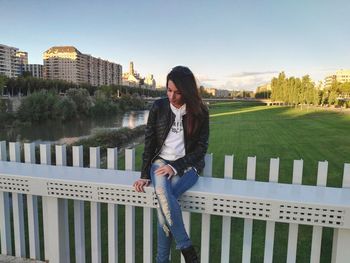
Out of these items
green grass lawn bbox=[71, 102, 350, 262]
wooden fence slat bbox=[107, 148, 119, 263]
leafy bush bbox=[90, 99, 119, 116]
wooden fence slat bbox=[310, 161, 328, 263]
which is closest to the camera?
wooden fence slat bbox=[310, 161, 328, 263]

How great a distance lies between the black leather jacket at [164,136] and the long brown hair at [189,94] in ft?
0.13

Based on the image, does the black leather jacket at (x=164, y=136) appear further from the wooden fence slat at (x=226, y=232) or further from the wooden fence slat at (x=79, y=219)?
the wooden fence slat at (x=79, y=219)

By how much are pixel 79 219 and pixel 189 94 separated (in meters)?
1.55

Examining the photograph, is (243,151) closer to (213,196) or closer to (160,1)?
(213,196)

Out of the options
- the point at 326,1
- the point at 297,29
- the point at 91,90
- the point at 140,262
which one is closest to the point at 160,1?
the point at 326,1

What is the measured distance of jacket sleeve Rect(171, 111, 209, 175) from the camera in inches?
88.4

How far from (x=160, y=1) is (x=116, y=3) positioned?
23.6 feet

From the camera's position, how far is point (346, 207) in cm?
188

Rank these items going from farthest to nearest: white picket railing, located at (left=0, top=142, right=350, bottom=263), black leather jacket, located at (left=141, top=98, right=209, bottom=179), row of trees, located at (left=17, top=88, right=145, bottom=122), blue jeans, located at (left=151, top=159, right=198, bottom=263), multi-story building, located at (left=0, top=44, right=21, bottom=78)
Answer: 1. multi-story building, located at (left=0, top=44, right=21, bottom=78)
2. row of trees, located at (left=17, top=88, right=145, bottom=122)
3. black leather jacket, located at (left=141, top=98, right=209, bottom=179)
4. blue jeans, located at (left=151, top=159, right=198, bottom=263)
5. white picket railing, located at (left=0, top=142, right=350, bottom=263)

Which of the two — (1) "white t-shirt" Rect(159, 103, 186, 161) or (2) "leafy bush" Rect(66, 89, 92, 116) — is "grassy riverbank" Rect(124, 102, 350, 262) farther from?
(2) "leafy bush" Rect(66, 89, 92, 116)

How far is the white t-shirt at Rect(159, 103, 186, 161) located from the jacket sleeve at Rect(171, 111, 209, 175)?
91mm

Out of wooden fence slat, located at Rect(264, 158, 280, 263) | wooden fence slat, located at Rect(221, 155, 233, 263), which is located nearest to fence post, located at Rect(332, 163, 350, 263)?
wooden fence slat, located at Rect(264, 158, 280, 263)

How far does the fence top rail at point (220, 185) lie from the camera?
201cm

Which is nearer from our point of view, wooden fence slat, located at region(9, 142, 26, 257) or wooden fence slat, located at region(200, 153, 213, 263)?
wooden fence slat, located at region(200, 153, 213, 263)
